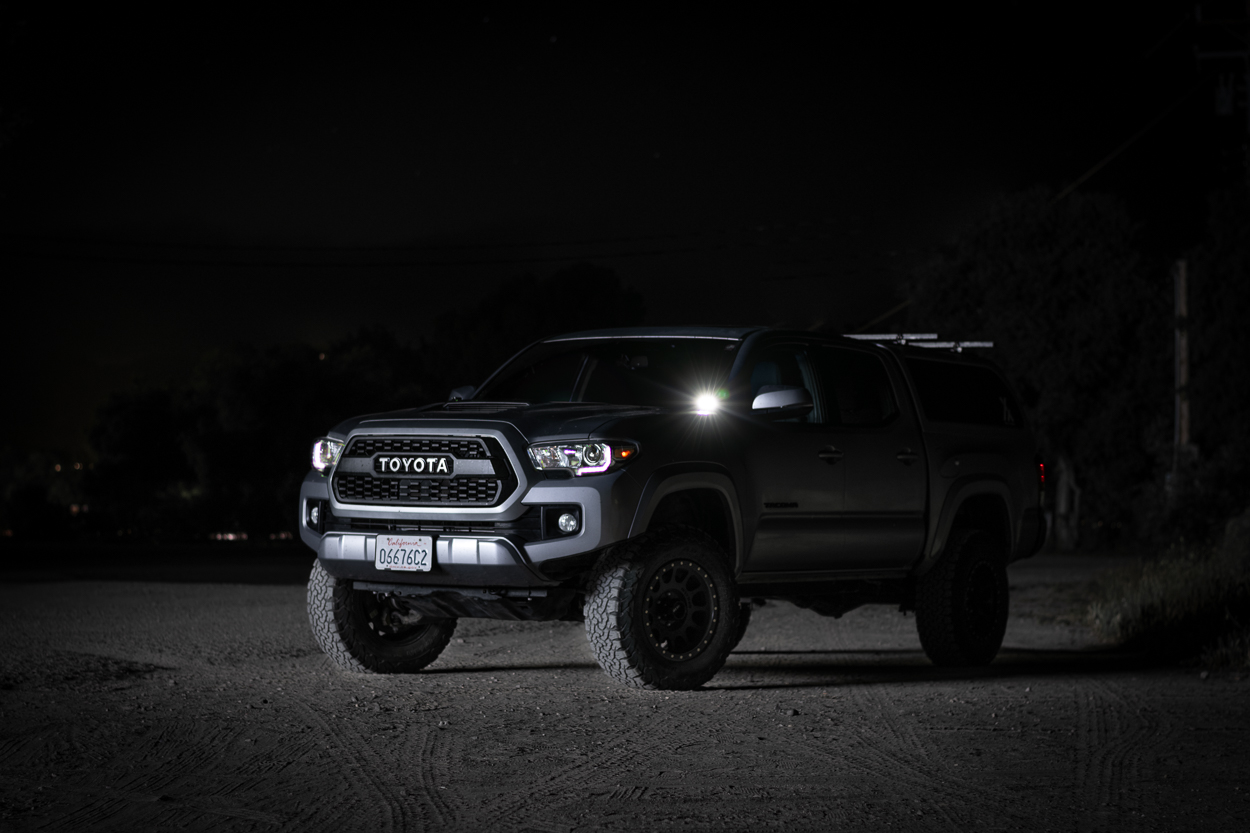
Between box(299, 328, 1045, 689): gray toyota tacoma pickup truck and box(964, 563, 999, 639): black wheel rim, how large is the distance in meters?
0.01

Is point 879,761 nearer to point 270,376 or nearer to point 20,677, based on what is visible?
point 20,677

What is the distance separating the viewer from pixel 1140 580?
47.2ft

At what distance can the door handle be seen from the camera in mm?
9555

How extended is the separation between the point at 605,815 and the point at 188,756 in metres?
2.20

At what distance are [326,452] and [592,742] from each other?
2.84m

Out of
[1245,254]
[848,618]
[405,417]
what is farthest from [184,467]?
[405,417]

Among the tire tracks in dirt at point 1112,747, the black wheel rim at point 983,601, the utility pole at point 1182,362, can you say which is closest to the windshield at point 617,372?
the black wheel rim at point 983,601

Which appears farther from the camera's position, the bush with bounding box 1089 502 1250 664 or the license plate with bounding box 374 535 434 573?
the bush with bounding box 1089 502 1250 664

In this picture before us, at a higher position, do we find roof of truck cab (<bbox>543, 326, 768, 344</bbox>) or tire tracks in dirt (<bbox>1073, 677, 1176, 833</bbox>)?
roof of truck cab (<bbox>543, 326, 768, 344</bbox>)

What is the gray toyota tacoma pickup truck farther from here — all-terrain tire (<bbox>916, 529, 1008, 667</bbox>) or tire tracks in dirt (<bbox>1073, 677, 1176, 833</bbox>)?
tire tracks in dirt (<bbox>1073, 677, 1176, 833</bbox>)

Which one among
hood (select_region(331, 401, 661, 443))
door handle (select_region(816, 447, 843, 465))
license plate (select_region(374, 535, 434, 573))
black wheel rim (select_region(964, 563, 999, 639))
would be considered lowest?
black wheel rim (select_region(964, 563, 999, 639))

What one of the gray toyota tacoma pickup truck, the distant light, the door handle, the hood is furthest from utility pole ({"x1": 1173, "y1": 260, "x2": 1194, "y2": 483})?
the hood

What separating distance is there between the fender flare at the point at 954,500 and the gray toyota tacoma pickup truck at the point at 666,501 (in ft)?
0.07

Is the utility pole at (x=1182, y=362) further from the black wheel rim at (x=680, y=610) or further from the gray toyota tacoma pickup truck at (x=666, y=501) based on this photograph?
the black wheel rim at (x=680, y=610)
